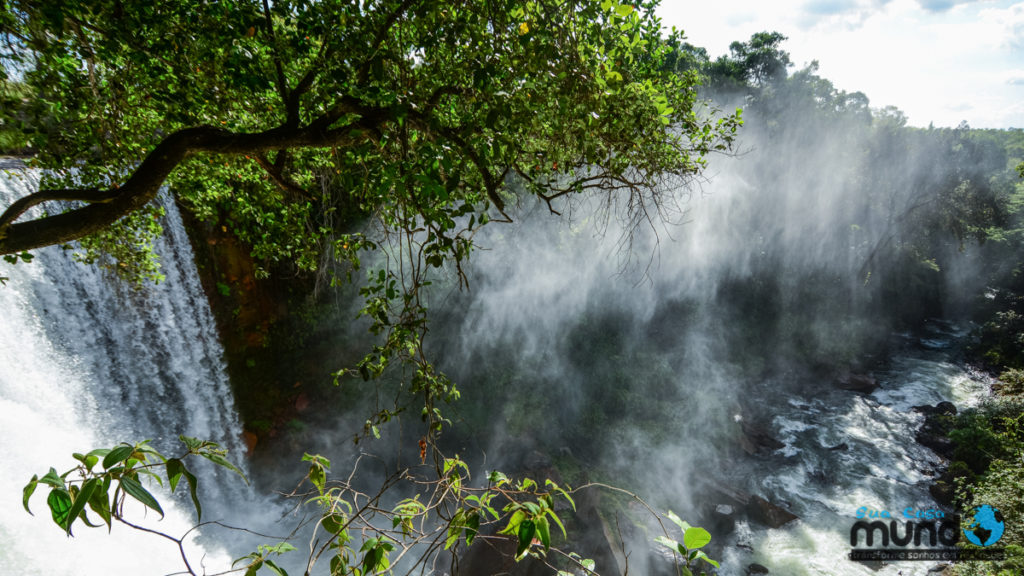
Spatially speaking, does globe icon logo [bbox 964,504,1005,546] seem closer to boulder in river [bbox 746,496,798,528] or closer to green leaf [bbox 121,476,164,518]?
boulder in river [bbox 746,496,798,528]

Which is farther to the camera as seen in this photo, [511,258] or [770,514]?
[511,258]

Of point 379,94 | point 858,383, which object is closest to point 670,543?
point 379,94

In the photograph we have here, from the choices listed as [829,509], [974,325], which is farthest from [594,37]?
[974,325]

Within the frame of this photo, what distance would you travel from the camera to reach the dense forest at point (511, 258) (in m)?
1.86

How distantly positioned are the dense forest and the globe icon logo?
180mm

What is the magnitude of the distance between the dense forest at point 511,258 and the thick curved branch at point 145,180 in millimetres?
17

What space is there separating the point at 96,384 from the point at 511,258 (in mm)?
8958

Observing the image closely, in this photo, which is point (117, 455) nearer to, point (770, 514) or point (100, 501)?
point (100, 501)

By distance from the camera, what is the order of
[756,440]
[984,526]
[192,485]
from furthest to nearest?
[756,440], [984,526], [192,485]

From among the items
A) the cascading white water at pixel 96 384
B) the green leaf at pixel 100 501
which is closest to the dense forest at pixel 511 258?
the green leaf at pixel 100 501

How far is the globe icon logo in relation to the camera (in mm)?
6594

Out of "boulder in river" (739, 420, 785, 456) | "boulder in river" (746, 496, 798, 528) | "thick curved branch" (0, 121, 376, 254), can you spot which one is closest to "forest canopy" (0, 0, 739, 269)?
"thick curved branch" (0, 121, 376, 254)

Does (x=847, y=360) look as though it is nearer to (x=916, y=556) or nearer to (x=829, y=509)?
(x=829, y=509)

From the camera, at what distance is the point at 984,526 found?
270 inches
